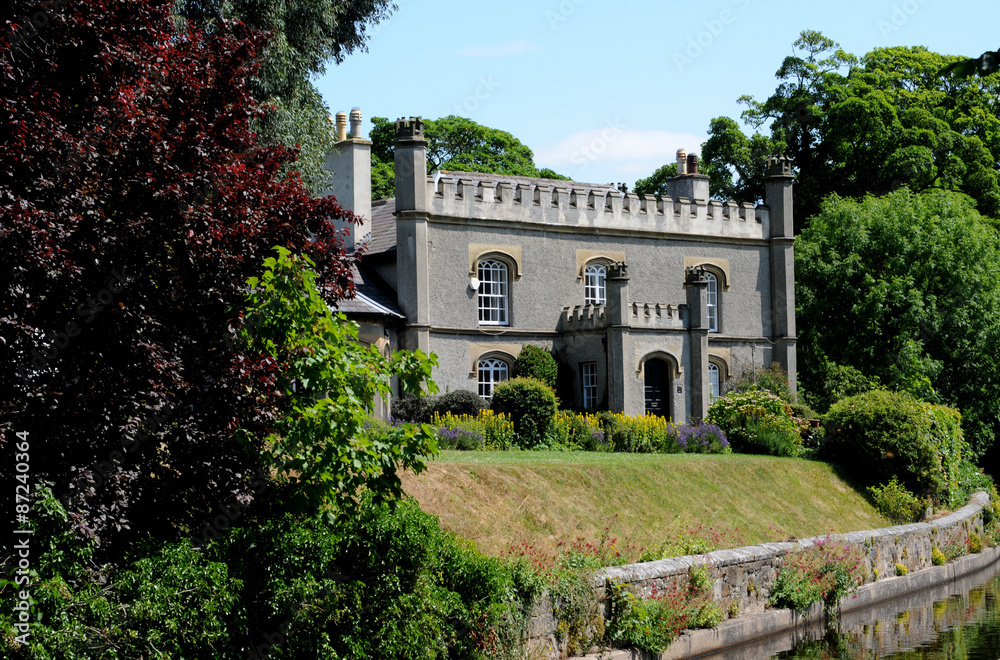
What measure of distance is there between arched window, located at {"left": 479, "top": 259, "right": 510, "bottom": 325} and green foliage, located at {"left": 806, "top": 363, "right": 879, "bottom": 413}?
9.45 metres

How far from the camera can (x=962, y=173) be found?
3806 cm

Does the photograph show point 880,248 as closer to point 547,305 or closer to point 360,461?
point 547,305

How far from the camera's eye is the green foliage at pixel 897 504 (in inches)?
832

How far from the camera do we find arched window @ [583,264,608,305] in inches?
1153

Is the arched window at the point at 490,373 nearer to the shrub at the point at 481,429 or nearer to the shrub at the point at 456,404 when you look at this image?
the shrub at the point at 456,404

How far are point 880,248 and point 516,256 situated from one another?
1168cm

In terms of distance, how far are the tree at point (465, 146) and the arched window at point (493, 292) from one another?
1941cm

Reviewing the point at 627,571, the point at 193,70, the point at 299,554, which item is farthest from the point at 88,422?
the point at 627,571

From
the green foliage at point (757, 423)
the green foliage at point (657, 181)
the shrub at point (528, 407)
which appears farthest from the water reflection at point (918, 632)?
the green foliage at point (657, 181)

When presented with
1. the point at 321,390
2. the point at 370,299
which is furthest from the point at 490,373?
the point at 321,390

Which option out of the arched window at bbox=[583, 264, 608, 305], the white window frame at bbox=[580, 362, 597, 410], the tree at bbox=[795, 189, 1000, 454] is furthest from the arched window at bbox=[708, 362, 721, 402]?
the white window frame at bbox=[580, 362, 597, 410]

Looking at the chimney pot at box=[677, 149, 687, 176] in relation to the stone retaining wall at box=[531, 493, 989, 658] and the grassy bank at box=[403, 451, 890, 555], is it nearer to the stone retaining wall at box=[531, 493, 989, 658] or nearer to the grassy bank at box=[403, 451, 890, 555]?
the grassy bank at box=[403, 451, 890, 555]

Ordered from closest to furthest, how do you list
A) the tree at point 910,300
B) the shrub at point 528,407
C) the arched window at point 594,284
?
the shrub at point 528,407 < the arched window at point 594,284 < the tree at point 910,300

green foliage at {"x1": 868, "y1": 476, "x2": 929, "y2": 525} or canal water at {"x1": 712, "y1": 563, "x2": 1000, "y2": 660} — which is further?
green foliage at {"x1": 868, "y1": 476, "x2": 929, "y2": 525}
